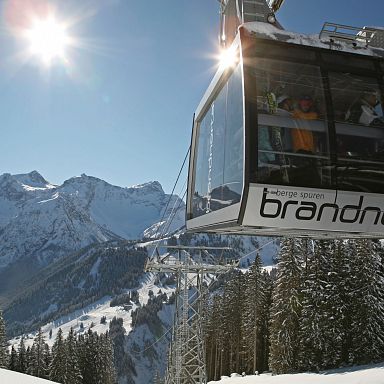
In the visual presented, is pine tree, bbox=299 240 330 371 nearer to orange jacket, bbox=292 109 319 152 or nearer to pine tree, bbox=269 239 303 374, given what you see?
pine tree, bbox=269 239 303 374

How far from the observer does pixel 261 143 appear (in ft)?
18.1

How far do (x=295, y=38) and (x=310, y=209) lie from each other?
266cm

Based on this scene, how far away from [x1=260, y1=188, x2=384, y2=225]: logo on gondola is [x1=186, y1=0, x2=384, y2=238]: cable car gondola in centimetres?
1

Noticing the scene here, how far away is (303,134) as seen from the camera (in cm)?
572

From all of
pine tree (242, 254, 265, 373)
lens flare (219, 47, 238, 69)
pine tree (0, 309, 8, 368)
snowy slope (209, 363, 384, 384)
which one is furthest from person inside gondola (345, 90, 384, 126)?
pine tree (0, 309, 8, 368)

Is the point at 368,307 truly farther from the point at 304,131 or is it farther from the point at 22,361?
the point at 22,361

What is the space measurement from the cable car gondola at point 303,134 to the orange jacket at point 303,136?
0.01m

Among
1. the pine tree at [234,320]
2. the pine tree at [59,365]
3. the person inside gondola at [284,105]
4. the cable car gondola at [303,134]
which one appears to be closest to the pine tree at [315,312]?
the pine tree at [234,320]

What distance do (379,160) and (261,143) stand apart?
1850mm

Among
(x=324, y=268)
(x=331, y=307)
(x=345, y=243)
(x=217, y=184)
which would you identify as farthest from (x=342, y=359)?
(x=217, y=184)

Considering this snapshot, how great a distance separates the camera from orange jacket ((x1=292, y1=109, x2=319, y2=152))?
18.5 ft

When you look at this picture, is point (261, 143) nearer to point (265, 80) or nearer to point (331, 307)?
point (265, 80)

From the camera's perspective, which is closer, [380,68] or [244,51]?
[244,51]

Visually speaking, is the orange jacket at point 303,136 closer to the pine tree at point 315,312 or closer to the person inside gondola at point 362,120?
the person inside gondola at point 362,120
